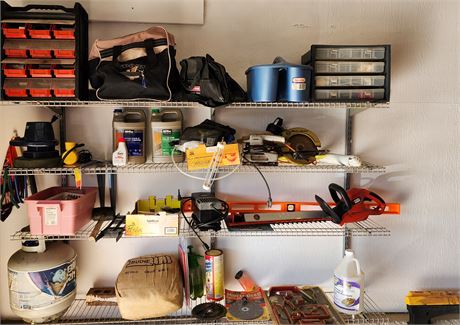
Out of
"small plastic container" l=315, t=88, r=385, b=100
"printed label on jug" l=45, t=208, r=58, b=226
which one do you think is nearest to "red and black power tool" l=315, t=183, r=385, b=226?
"small plastic container" l=315, t=88, r=385, b=100

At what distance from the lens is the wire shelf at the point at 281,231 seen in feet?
4.94

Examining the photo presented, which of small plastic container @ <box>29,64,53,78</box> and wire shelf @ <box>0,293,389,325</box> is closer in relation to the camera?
small plastic container @ <box>29,64,53,78</box>

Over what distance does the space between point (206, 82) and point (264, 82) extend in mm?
234

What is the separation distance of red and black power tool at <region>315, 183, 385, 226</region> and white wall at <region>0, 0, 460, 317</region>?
21cm

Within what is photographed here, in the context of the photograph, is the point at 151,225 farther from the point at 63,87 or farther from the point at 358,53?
the point at 358,53

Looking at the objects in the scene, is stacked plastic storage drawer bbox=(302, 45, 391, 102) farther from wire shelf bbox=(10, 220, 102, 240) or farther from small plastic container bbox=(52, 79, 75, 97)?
wire shelf bbox=(10, 220, 102, 240)

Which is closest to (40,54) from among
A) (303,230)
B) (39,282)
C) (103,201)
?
(103,201)

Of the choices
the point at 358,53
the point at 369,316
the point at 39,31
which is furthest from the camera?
the point at 369,316

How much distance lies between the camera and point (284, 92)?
58.2 inches

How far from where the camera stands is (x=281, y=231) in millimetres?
1604

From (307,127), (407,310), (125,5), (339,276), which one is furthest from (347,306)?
(125,5)

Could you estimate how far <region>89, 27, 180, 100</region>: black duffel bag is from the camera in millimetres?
1429

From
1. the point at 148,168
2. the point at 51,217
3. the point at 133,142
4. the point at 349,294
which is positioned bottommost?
the point at 349,294

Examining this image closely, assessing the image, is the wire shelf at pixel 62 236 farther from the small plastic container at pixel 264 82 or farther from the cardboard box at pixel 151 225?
the small plastic container at pixel 264 82
